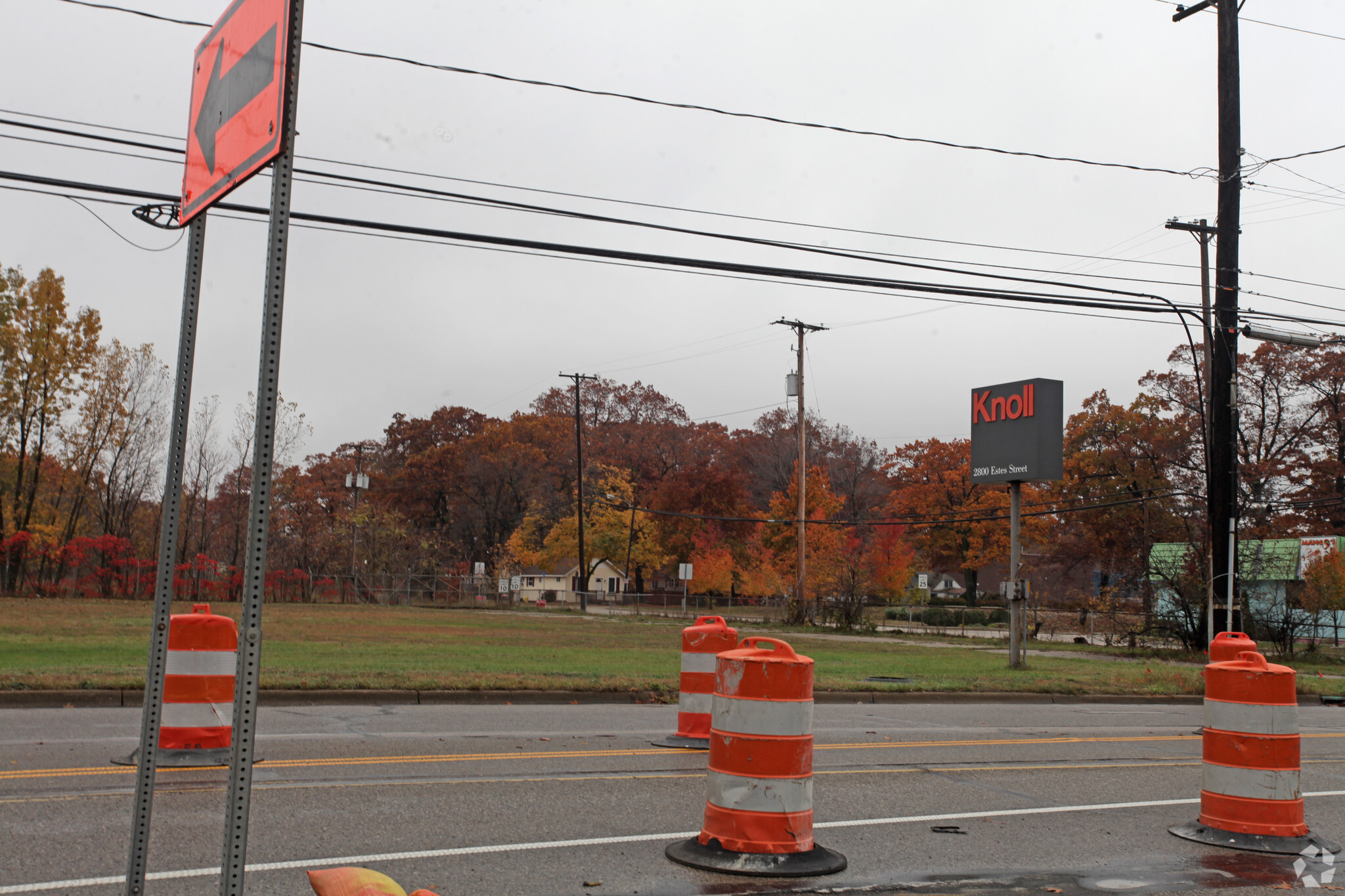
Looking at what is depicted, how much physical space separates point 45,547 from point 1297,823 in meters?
47.2

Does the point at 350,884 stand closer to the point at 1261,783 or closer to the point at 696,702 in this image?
the point at 1261,783

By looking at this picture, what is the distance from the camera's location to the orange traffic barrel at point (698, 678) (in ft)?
31.6

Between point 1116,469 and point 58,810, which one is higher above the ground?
point 1116,469

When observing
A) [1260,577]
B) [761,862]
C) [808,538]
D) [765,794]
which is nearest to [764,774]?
[765,794]

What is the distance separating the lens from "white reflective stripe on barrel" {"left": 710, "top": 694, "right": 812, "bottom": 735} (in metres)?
5.88

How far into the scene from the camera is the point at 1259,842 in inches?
266

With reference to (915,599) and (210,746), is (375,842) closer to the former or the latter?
(210,746)

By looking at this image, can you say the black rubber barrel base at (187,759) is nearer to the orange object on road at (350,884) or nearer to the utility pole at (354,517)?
the orange object on road at (350,884)

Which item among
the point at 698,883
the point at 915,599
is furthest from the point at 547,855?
the point at 915,599

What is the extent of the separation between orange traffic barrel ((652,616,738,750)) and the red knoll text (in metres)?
15.3

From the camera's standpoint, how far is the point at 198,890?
Answer: 516 centimetres

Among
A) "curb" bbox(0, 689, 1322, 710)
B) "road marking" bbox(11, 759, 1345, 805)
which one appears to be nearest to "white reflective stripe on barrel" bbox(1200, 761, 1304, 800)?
"road marking" bbox(11, 759, 1345, 805)

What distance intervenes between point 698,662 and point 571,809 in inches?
110

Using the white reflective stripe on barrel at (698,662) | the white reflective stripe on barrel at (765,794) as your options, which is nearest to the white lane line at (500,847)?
the white reflective stripe on barrel at (765,794)
